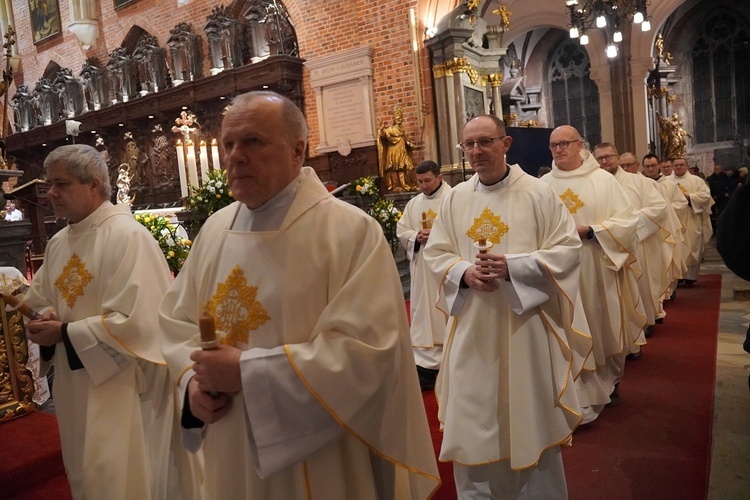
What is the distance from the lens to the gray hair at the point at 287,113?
186cm

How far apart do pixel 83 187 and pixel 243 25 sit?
11751mm

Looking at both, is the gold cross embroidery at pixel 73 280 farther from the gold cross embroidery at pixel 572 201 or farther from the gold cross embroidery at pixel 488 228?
the gold cross embroidery at pixel 572 201

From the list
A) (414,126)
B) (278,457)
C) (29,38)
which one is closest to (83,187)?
(278,457)

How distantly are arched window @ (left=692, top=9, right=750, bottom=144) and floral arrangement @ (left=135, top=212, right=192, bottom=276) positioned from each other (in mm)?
18301

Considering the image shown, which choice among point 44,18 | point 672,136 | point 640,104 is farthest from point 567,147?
point 44,18

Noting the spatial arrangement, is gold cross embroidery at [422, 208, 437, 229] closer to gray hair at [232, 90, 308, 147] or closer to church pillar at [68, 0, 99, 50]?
gray hair at [232, 90, 308, 147]

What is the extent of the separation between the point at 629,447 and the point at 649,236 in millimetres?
3170

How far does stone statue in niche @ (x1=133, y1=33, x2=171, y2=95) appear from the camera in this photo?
1534 cm

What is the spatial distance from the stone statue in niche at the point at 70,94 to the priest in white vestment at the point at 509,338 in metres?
17.3

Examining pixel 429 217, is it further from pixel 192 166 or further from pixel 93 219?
pixel 192 166

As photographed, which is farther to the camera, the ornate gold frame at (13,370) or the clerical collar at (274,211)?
the ornate gold frame at (13,370)

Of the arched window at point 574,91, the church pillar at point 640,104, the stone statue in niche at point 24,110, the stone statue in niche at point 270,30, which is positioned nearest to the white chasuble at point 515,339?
the stone statue in niche at point 270,30

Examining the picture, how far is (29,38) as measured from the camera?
19.5 meters

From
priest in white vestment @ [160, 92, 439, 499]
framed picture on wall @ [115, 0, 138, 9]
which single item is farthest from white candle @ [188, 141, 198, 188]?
framed picture on wall @ [115, 0, 138, 9]
